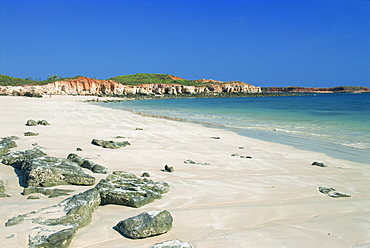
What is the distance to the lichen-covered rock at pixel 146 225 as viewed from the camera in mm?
3068

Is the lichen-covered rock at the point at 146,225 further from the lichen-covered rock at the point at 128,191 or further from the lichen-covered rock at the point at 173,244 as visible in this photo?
the lichen-covered rock at the point at 128,191

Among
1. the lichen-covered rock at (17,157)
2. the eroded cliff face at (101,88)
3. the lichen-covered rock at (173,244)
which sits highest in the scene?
the eroded cliff face at (101,88)

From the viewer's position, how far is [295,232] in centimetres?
338

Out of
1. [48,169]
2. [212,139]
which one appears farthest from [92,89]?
[48,169]

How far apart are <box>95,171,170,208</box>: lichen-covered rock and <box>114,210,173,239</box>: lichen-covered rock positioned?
63 centimetres

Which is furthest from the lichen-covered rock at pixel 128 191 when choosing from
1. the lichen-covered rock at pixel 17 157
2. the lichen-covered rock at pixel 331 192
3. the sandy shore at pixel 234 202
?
the lichen-covered rock at pixel 331 192

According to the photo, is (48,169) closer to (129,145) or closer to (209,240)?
(209,240)

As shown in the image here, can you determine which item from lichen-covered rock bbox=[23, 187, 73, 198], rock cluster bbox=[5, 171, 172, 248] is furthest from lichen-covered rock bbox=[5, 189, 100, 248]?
lichen-covered rock bbox=[23, 187, 73, 198]

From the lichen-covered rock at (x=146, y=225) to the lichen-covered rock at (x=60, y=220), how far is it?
44cm

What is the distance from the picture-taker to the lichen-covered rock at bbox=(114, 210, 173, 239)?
10.1 feet

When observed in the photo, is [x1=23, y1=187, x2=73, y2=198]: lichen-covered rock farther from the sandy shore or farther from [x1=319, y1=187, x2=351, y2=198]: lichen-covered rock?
[x1=319, y1=187, x2=351, y2=198]: lichen-covered rock

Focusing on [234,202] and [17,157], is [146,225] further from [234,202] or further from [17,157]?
[17,157]

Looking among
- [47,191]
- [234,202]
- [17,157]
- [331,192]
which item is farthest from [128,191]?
[331,192]

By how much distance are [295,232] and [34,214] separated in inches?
117
